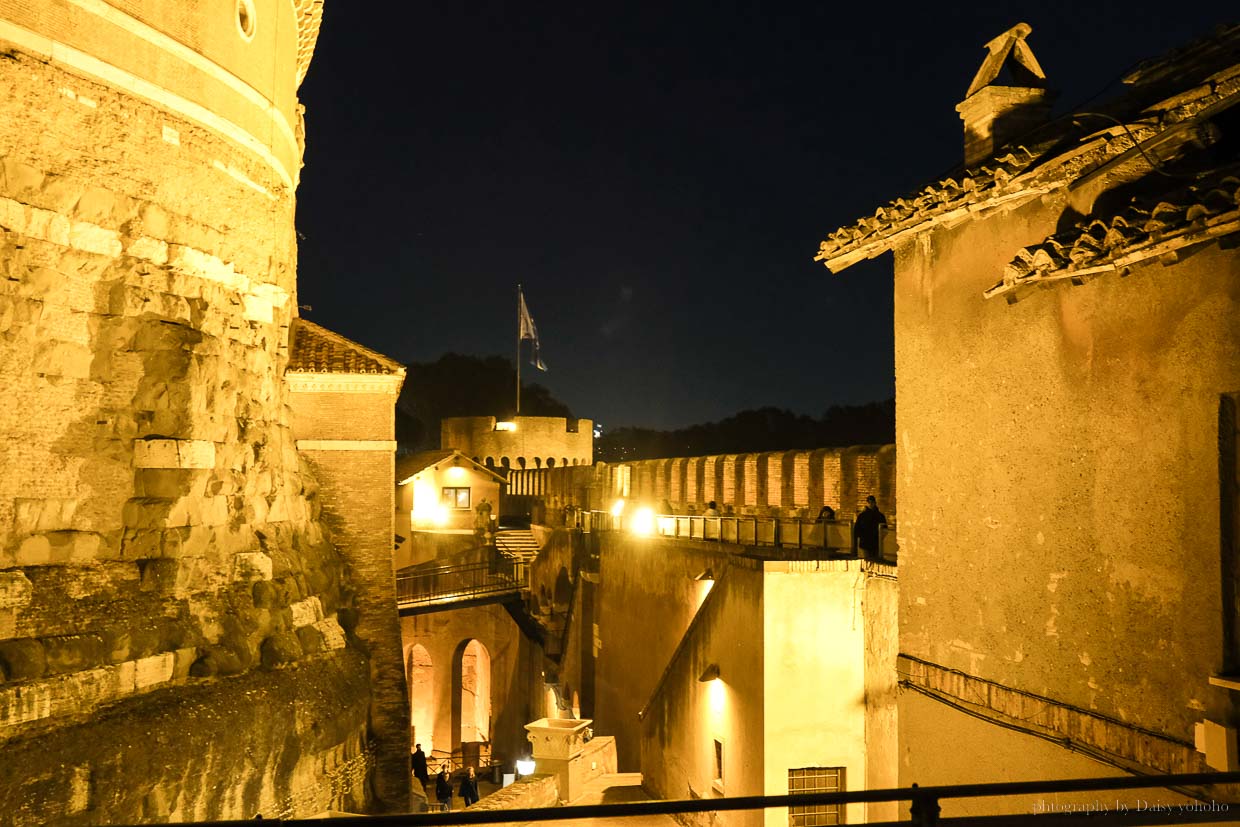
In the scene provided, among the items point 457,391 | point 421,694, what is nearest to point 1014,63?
point 421,694

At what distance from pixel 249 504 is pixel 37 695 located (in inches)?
136

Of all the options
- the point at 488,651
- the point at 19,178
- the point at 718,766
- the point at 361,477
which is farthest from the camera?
the point at 488,651

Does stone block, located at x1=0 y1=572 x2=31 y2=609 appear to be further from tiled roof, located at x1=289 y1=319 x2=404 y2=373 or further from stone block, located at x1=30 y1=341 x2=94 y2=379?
tiled roof, located at x1=289 y1=319 x2=404 y2=373

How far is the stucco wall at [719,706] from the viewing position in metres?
11.3

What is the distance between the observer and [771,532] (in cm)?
1421

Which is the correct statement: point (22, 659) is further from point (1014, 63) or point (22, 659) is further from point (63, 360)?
point (1014, 63)

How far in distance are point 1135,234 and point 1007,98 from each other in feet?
9.87

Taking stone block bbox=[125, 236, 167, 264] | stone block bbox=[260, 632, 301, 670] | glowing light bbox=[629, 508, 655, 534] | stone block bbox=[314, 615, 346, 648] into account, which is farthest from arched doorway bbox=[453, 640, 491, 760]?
stone block bbox=[125, 236, 167, 264]

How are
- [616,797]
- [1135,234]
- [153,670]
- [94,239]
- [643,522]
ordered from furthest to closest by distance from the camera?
1. [643,522]
2. [616,797]
3. [153,670]
4. [94,239]
5. [1135,234]

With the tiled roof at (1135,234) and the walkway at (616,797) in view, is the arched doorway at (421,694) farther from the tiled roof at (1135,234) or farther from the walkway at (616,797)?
the tiled roof at (1135,234)

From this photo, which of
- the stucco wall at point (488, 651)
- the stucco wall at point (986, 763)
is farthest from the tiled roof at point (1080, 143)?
the stucco wall at point (488, 651)

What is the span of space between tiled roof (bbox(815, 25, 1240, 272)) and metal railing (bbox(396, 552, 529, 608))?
19.6 meters

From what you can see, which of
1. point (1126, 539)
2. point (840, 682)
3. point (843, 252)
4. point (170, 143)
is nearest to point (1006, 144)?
point (843, 252)

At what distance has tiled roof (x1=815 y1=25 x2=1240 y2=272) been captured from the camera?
241 inches
